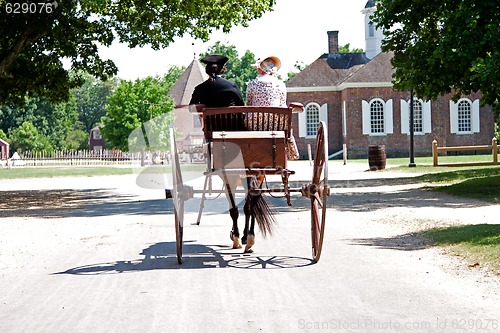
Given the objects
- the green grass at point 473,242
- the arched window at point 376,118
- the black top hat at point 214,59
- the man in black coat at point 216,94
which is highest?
the arched window at point 376,118

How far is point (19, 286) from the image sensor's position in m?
8.66

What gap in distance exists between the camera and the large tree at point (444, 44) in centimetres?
2142

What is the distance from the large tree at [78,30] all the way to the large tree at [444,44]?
448 centimetres

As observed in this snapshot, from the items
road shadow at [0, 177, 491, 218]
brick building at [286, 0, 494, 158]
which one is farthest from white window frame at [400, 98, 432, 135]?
road shadow at [0, 177, 491, 218]

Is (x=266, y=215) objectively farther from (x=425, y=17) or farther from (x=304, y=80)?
(x=304, y=80)

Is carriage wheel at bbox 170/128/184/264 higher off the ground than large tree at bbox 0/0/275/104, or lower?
lower

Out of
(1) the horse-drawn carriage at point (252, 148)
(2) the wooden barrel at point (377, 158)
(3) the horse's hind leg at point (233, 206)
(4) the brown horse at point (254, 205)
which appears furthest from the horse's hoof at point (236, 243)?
(2) the wooden barrel at point (377, 158)

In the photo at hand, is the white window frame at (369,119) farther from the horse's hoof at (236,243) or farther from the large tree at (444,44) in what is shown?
the horse's hoof at (236,243)

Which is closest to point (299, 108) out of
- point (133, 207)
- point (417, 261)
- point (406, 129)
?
point (417, 261)

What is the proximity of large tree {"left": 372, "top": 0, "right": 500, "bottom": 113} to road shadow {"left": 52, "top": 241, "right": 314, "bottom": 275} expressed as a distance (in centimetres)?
1166

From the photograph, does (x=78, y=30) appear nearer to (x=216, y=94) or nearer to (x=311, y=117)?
(x=216, y=94)

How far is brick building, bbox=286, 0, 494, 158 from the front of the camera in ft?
224

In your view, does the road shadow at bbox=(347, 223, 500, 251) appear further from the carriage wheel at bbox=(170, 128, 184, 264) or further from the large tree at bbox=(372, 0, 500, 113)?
the large tree at bbox=(372, 0, 500, 113)

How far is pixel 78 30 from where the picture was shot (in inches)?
1031
